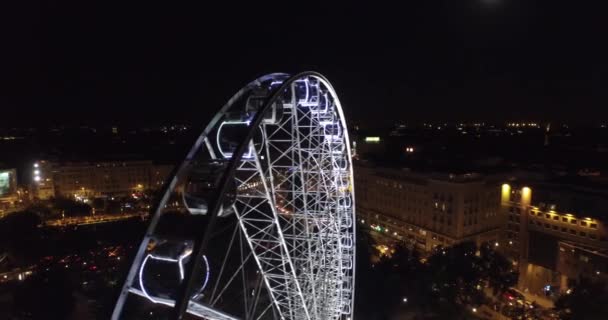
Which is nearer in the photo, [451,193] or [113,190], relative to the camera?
[451,193]

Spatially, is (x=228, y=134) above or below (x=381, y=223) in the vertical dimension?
above

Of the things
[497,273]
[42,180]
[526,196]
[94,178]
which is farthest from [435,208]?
[42,180]

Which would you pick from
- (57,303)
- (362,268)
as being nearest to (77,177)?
(57,303)

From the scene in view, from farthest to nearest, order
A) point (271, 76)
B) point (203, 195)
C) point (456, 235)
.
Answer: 1. point (456, 235)
2. point (271, 76)
3. point (203, 195)

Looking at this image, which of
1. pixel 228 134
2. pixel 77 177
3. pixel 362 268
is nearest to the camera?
pixel 228 134

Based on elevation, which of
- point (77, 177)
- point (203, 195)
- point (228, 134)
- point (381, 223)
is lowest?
point (381, 223)

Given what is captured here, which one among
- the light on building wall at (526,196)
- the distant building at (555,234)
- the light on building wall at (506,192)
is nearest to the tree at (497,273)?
→ the distant building at (555,234)

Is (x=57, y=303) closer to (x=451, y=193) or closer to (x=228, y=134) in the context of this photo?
(x=228, y=134)
